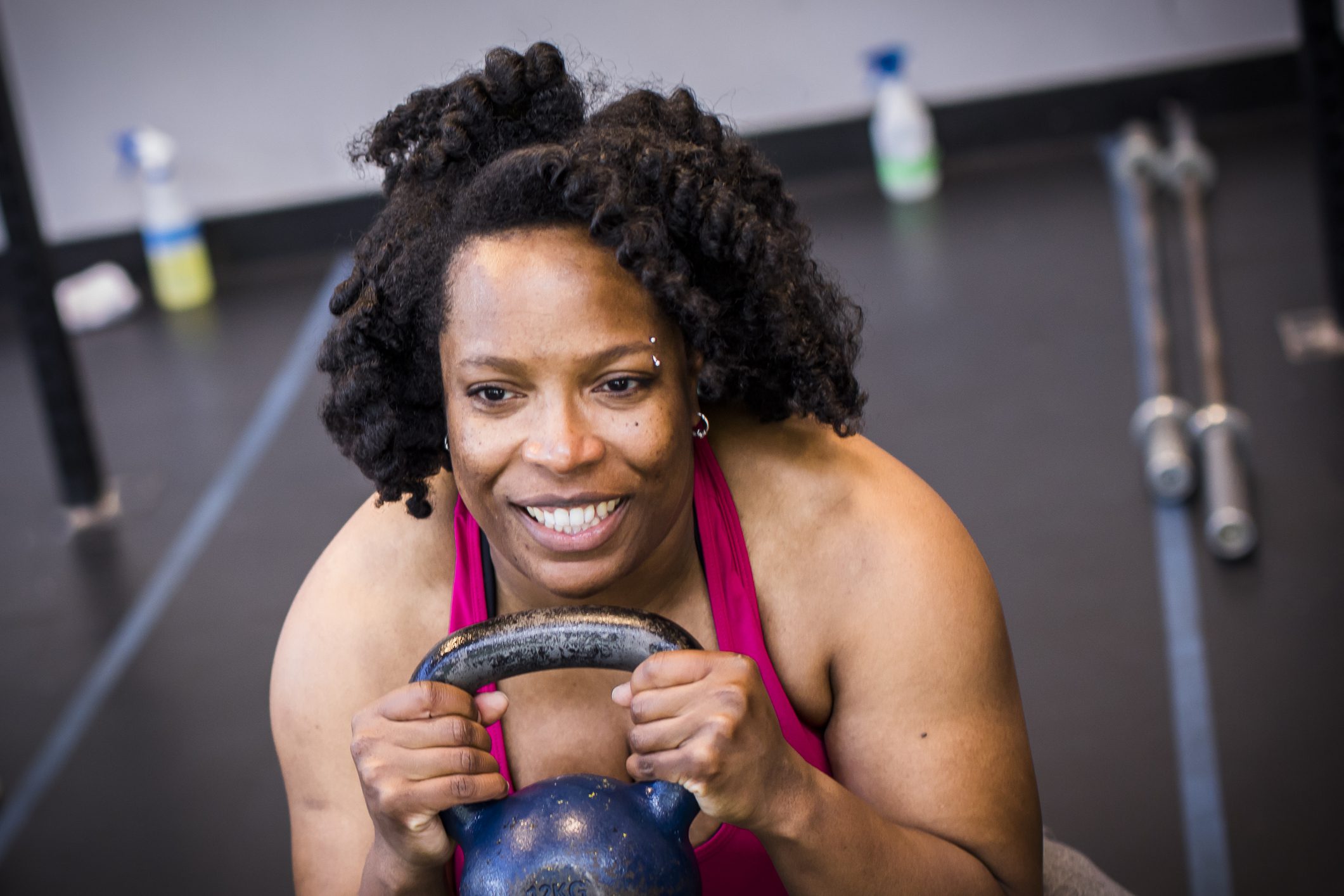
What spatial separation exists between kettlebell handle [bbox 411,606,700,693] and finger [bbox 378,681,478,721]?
0.05 feet

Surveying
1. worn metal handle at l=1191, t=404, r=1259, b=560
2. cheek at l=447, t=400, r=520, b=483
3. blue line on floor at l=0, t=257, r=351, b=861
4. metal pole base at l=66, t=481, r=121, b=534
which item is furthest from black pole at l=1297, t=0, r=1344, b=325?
metal pole base at l=66, t=481, r=121, b=534

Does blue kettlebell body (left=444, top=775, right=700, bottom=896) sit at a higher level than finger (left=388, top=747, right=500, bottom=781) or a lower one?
lower

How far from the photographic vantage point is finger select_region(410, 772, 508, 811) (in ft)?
3.50

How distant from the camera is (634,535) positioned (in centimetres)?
126

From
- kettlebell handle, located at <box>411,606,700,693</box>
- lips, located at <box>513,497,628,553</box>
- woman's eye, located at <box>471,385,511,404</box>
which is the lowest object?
kettlebell handle, located at <box>411,606,700,693</box>

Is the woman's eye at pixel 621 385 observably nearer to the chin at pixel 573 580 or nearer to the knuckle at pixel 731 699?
the chin at pixel 573 580

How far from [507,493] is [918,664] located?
0.42 m

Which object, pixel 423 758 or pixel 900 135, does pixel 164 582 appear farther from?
pixel 900 135

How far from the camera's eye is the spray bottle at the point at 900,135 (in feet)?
18.2

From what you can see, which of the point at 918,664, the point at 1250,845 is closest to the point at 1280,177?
the point at 1250,845

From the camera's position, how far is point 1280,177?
5.16 m

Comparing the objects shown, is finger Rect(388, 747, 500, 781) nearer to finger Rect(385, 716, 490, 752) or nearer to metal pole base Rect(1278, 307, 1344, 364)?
finger Rect(385, 716, 490, 752)

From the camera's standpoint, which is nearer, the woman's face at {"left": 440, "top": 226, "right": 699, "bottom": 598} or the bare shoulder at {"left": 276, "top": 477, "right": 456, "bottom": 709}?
the woman's face at {"left": 440, "top": 226, "right": 699, "bottom": 598}

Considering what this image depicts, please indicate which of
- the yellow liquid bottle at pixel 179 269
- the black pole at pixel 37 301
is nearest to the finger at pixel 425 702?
the black pole at pixel 37 301
